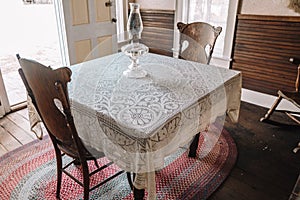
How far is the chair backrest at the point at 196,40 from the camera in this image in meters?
2.12

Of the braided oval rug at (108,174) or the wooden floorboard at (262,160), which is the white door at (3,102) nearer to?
the braided oval rug at (108,174)

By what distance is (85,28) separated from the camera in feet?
9.78

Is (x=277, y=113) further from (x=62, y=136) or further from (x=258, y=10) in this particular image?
(x=62, y=136)

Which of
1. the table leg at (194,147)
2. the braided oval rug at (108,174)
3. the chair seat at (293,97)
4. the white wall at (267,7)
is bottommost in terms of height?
the braided oval rug at (108,174)

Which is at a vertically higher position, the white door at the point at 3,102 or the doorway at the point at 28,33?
the doorway at the point at 28,33

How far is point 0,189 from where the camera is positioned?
5.46 feet

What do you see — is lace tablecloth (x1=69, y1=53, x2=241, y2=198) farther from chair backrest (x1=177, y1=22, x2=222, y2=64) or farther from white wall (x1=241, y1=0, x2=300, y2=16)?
white wall (x1=241, y1=0, x2=300, y2=16)

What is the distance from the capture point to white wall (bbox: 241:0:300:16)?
2.54 metres

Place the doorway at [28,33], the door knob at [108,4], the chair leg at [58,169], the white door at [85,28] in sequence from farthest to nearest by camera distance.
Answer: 1. the doorway at [28,33]
2. the door knob at [108,4]
3. the white door at [85,28]
4. the chair leg at [58,169]

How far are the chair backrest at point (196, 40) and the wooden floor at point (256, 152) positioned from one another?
80 centimetres

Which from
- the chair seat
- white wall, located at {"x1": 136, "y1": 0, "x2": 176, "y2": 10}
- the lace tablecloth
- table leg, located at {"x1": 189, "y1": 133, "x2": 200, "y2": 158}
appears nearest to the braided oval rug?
table leg, located at {"x1": 189, "y1": 133, "x2": 200, "y2": 158}

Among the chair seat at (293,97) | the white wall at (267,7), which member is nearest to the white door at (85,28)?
the white wall at (267,7)

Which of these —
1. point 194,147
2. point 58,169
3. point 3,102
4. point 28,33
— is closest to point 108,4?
point 3,102

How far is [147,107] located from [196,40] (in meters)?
1.22
